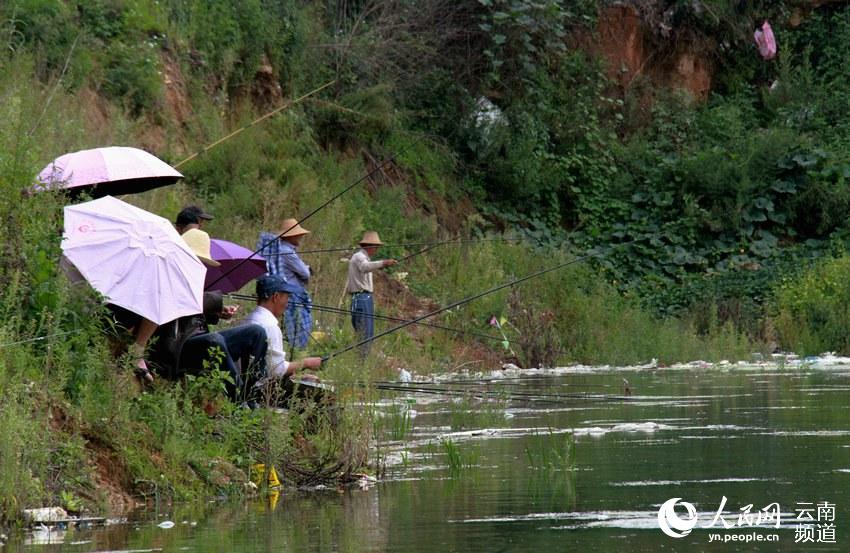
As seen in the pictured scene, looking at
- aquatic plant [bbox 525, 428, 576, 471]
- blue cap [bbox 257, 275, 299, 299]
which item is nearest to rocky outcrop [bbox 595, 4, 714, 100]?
aquatic plant [bbox 525, 428, 576, 471]

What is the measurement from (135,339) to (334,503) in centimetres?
164

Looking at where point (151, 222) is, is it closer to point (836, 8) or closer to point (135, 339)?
point (135, 339)

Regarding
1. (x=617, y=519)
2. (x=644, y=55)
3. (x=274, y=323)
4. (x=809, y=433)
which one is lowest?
(x=617, y=519)

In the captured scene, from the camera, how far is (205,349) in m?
9.28

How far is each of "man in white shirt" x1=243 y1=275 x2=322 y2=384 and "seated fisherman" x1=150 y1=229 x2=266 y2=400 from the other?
2.9 inches

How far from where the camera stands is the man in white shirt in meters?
9.59

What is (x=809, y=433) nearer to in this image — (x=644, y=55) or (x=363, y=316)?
(x=363, y=316)

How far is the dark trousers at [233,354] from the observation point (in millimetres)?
9250

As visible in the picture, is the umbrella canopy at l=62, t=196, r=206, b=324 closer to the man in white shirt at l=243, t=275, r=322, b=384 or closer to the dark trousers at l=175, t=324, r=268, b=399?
the dark trousers at l=175, t=324, r=268, b=399

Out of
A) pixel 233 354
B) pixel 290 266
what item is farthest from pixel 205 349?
pixel 290 266

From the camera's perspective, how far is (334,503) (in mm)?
8312

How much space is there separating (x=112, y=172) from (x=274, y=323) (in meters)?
1.67

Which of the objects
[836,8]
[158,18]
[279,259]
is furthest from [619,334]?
[836,8]

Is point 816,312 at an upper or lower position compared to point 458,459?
upper
